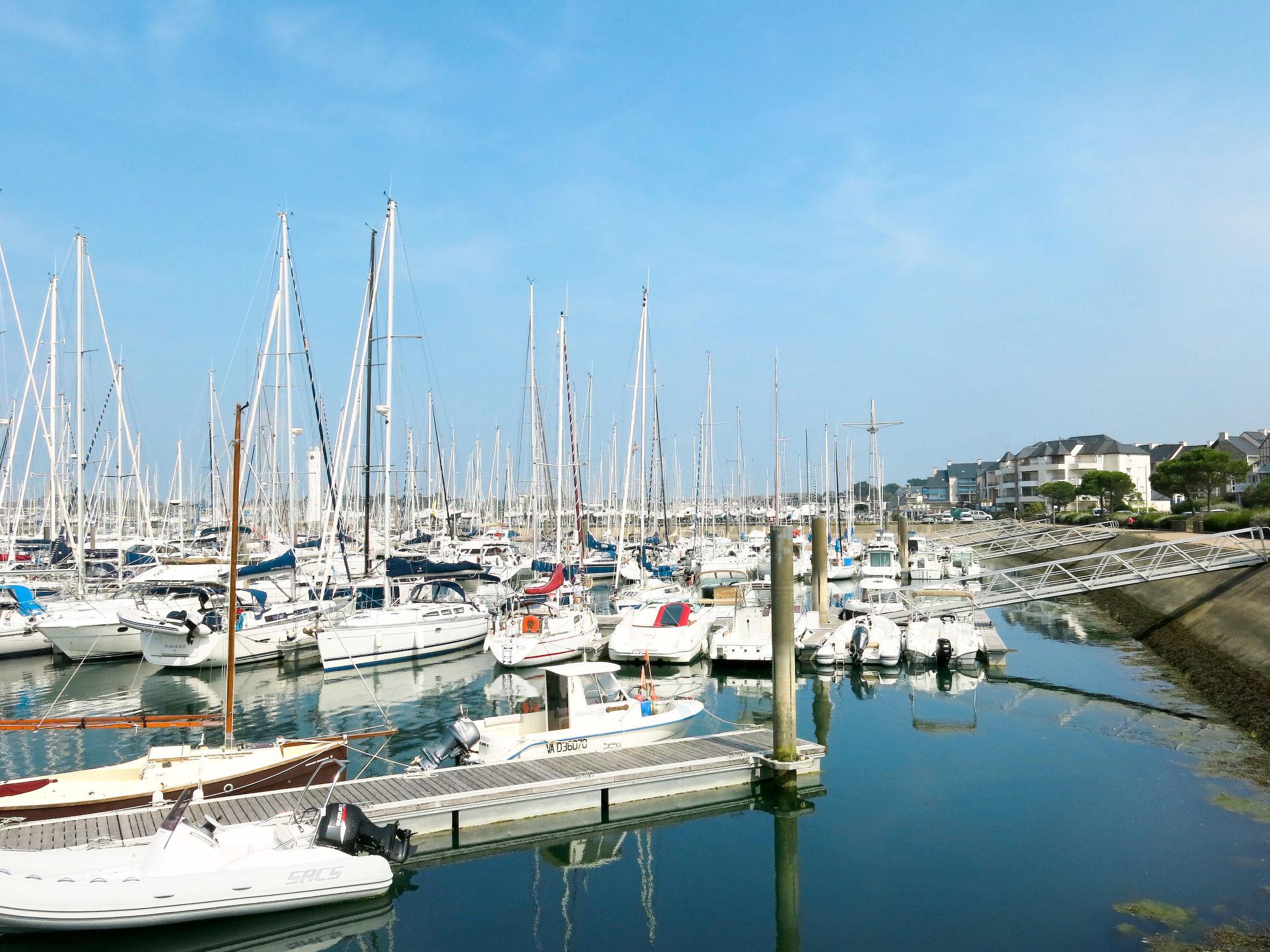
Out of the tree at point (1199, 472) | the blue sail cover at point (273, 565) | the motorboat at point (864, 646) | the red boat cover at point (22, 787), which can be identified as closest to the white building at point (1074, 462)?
the tree at point (1199, 472)

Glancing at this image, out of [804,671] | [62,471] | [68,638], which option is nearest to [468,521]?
[62,471]

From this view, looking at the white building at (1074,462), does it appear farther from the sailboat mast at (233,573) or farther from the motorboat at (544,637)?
the sailboat mast at (233,573)

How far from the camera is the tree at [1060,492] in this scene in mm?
103000

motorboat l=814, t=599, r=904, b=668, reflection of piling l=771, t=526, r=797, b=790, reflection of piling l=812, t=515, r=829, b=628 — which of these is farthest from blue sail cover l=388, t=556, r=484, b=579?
reflection of piling l=771, t=526, r=797, b=790

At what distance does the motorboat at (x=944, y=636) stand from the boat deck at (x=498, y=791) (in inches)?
583

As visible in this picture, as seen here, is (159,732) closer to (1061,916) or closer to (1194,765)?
(1061,916)

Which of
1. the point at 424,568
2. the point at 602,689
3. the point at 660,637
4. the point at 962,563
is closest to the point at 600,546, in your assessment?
the point at 962,563

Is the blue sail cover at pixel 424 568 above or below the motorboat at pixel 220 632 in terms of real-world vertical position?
above

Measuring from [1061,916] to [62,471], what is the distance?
4983 cm

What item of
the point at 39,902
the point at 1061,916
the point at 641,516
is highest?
the point at 641,516

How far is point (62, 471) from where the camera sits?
46.6 meters

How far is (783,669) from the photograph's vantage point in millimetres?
18469

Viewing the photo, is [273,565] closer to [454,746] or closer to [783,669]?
[454,746]

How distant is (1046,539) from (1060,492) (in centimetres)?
3736
